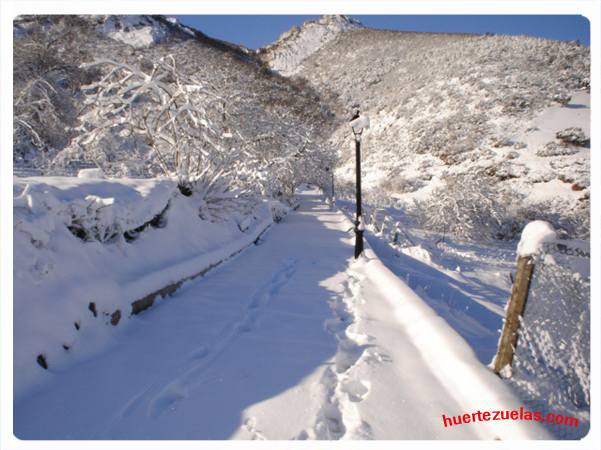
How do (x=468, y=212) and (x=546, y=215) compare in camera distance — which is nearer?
(x=468, y=212)

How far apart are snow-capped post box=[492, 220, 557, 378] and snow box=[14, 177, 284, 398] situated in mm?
3857

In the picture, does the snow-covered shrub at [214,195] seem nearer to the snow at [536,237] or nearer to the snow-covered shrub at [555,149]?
the snow at [536,237]

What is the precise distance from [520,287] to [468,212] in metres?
15.8

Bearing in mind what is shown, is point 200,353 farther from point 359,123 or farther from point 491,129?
point 491,129

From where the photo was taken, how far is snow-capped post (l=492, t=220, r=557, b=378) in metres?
2.26

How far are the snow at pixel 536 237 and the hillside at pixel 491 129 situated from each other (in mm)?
17307

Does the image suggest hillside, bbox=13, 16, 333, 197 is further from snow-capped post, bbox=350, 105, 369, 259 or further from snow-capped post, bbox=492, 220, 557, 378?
snow-capped post, bbox=492, 220, 557, 378

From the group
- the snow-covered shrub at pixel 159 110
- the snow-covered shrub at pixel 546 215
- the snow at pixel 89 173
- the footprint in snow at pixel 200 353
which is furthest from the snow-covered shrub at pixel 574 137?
the snow at pixel 89 173

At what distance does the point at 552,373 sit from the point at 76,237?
5.22 m

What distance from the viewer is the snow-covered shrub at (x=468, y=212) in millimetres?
16016

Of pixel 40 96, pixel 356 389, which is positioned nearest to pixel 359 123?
pixel 356 389

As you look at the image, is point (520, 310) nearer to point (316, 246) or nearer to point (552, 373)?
point (552, 373)

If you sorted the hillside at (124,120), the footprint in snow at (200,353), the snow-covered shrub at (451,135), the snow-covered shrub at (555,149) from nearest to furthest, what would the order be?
the footprint in snow at (200,353) → the hillside at (124,120) → the snow-covered shrub at (555,149) → the snow-covered shrub at (451,135)

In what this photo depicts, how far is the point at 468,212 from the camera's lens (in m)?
16.2
